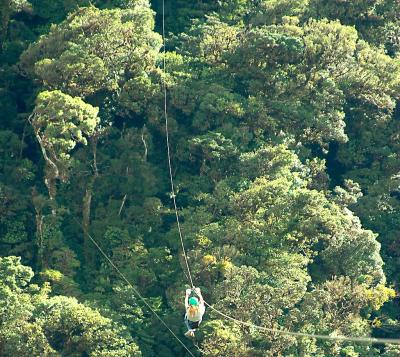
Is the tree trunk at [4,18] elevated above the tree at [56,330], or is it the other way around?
the tree trunk at [4,18]

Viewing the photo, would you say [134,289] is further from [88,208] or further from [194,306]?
[194,306]

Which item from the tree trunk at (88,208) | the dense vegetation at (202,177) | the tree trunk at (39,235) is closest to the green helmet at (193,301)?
the dense vegetation at (202,177)

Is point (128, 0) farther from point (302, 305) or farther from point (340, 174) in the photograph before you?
point (302, 305)

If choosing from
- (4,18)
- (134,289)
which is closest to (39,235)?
(134,289)

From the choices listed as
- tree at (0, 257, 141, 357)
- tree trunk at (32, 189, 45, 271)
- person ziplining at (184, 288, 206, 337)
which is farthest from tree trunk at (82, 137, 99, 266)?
person ziplining at (184, 288, 206, 337)

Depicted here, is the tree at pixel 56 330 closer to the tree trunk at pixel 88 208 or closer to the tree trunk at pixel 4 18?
the tree trunk at pixel 88 208

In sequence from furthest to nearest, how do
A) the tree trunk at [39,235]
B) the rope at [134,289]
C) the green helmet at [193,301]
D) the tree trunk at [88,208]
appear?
the tree trunk at [88,208] < the tree trunk at [39,235] < the rope at [134,289] < the green helmet at [193,301]

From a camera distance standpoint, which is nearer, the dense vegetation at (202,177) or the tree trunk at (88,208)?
the dense vegetation at (202,177)

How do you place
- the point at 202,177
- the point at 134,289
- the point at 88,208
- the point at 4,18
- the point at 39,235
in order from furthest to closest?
the point at 4,18, the point at 202,177, the point at 88,208, the point at 39,235, the point at 134,289
